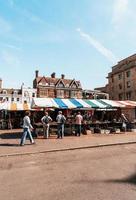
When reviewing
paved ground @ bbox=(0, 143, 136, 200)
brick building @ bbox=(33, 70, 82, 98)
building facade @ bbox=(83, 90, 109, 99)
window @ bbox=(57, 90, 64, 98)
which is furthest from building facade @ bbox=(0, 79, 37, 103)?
paved ground @ bbox=(0, 143, 136, 200)

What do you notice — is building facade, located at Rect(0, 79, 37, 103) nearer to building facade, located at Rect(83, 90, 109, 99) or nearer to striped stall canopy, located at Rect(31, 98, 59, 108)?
building facade, located at Rect(83, 90, 109, 99)

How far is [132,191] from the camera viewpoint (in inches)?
A: 255

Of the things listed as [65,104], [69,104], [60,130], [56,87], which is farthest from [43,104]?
[56,87]

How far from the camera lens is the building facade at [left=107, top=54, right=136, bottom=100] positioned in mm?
57500

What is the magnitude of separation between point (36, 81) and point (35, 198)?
70.8 meters

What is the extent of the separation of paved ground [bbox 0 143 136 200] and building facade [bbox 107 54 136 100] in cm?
4738

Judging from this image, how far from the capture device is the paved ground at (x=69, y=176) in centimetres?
629

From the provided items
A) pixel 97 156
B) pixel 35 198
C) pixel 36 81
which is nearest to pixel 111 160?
pixel 97 156

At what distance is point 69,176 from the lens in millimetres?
7969

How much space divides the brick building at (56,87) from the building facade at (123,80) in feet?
50.5

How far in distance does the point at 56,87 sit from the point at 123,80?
74.8 feet

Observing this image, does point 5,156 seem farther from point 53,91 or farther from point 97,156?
point 53,91

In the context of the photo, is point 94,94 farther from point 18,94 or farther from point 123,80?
point 18,94

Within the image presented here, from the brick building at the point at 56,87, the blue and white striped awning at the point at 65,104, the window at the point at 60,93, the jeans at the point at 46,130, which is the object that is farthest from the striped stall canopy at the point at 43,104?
the window at the point at 60,93
